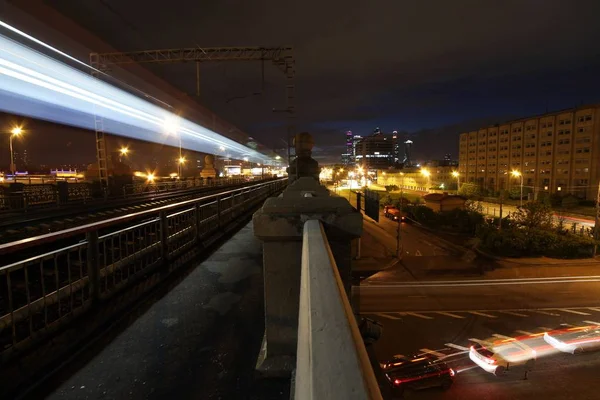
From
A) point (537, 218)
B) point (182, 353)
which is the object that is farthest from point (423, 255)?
point (182, 353)

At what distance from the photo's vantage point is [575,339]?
1859 centimetres

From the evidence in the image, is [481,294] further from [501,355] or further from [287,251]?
[287,251]

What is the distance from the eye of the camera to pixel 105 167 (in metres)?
22.1

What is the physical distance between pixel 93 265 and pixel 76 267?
3.15 meters

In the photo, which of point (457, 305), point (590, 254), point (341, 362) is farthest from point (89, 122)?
point (590, 254)

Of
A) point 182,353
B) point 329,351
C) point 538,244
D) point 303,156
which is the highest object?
point 303,156

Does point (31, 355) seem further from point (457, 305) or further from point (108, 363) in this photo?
point (457, 305)

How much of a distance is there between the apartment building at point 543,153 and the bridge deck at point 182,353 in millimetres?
90065

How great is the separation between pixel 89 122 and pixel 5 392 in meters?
20.1

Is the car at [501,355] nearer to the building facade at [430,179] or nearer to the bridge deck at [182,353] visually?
the bridge deck at [182,353]

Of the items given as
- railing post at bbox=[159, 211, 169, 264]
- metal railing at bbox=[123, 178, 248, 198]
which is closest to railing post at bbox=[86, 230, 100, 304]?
railing post at bbox=[159, 211, 169, 264]

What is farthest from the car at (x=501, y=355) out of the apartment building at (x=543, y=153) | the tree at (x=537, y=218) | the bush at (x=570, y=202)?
the apartment building at (x=543, y=153)

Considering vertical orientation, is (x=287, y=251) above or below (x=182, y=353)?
above

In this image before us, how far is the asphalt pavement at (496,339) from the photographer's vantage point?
16.2 m
